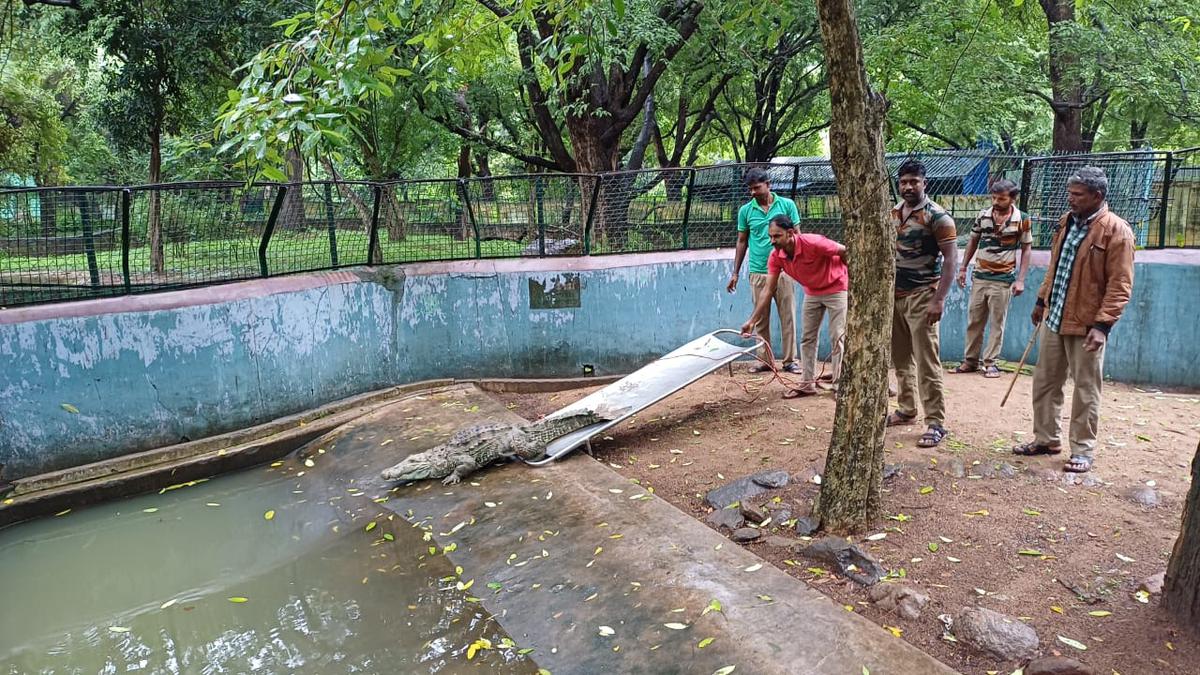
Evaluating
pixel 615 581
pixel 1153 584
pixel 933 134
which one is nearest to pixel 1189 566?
pixel 1153 584

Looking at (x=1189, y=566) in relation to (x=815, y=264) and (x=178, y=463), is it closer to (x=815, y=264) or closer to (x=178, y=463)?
(x=815, y=264)

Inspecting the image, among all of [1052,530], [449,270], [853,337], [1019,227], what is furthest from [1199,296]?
[449,270]

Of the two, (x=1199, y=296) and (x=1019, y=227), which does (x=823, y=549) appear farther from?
(x=1199, y=296)

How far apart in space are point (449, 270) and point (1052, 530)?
18.9 ft

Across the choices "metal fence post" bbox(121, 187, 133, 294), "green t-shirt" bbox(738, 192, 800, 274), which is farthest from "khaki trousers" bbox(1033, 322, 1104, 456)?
"metal fence post" bbox(121, 187, 133, 294)

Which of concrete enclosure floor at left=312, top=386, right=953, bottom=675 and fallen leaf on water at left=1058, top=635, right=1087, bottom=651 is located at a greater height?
fallen leaf on water at left=1058, top=635, right=1087, bottom=651

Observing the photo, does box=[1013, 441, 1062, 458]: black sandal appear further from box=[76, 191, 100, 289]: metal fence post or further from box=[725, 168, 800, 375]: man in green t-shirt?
box=[76, 191, 100, 289]: metal fence post

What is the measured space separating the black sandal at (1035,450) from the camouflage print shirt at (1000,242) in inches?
114

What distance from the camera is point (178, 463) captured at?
598 cm

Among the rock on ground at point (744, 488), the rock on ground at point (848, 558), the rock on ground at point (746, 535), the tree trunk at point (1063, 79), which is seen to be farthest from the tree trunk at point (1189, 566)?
the tree trunk at point (1063, 79)

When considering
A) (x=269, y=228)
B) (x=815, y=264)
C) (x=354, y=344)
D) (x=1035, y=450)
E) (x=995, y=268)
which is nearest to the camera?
(x=1035, y=450)

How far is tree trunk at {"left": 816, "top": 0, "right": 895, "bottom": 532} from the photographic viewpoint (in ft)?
12.0

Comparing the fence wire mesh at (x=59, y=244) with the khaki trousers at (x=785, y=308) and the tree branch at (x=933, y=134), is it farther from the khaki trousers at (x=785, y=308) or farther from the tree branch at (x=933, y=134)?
the tree branch at (x=933, y=134)

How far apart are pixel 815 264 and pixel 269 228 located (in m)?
4.66
